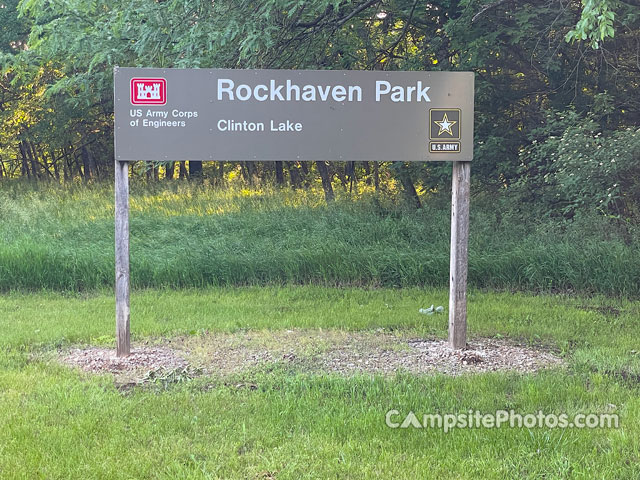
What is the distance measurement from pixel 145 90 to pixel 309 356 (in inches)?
105

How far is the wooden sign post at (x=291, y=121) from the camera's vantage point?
18.0 ft

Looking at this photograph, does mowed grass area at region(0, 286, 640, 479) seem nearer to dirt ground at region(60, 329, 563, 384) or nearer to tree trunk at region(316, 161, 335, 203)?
dirt ground at region(60, 329, 563, 384)

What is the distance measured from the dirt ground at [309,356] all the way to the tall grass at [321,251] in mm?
2879

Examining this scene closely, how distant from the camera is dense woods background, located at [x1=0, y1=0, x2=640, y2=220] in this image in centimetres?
918

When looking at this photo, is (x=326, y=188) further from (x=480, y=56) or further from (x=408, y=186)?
(x=480, y=56)

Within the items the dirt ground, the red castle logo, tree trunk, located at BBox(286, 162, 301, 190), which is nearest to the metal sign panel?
the red castle logo

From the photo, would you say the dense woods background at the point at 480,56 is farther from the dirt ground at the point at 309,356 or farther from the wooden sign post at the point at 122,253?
the wooden sign post at the point at 122,253

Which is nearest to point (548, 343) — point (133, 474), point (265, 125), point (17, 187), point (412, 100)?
point (412, 100)

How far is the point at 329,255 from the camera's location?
9383 millimetres

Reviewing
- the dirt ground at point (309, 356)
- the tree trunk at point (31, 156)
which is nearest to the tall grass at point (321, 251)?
the dirt ground at point (309, 356)

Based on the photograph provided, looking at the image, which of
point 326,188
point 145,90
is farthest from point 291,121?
point 326,188

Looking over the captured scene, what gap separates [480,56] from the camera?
36.5ft

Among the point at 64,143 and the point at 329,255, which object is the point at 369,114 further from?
the point at 64,143

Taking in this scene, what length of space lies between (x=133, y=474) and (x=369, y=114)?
3.56m
